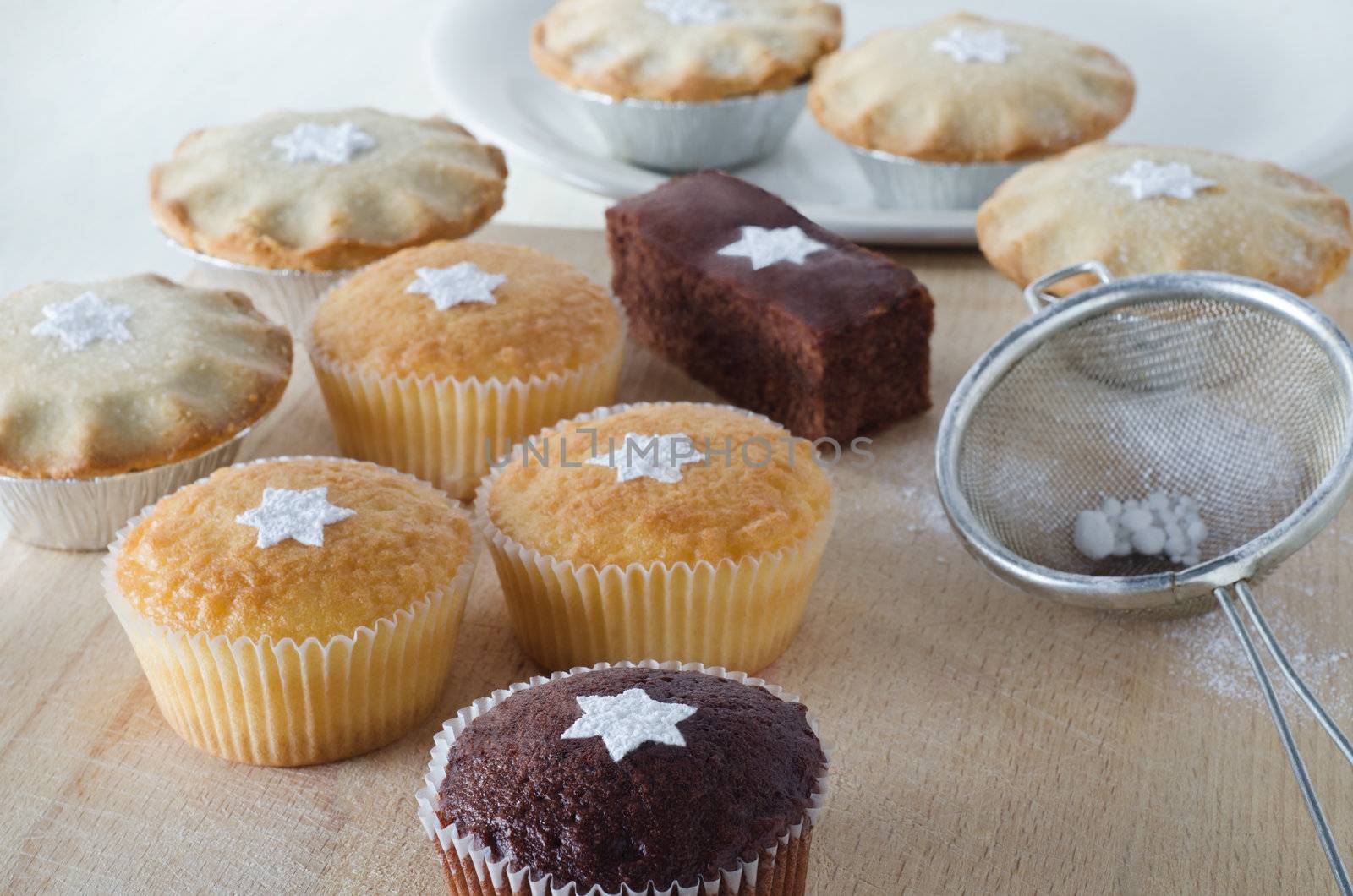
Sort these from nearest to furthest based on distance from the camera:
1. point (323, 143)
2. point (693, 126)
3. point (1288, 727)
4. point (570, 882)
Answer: point (570, 882), point (1288, 727), point (323, 143), point (693, 126)

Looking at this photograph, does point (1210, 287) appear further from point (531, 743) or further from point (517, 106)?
point (517, 106)

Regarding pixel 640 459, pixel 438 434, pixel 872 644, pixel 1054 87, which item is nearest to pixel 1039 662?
pixel 872 644

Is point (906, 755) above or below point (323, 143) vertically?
below

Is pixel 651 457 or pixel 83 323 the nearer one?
pixel 651 457

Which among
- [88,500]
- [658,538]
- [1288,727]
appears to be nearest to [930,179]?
[658,538]

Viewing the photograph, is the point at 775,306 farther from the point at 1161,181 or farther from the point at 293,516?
the point at 293,516

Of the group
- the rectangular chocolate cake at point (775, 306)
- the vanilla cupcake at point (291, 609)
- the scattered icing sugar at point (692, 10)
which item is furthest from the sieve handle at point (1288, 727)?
the scattered icing sugar at point (692, 10)

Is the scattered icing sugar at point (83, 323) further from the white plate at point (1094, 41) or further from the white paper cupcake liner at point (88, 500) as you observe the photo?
the white plate at point (1094, 41)
